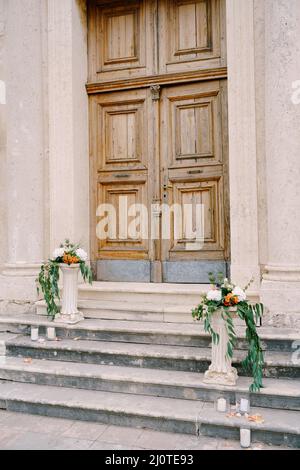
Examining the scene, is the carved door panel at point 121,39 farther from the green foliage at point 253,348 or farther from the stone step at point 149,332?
the green foliage at point 253,348

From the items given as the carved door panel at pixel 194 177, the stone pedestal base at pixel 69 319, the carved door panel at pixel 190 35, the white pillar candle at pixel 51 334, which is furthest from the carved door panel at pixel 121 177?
the white pillar candle at pixel 51 334

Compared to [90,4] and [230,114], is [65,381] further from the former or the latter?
[90,4]

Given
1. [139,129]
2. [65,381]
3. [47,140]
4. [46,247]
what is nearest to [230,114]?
[139,129]

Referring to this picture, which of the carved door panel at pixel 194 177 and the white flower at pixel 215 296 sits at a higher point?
the carved door panel at pixel 194 177

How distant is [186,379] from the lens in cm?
349

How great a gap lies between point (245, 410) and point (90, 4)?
197 inches

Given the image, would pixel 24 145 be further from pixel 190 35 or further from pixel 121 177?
pixel 190 35

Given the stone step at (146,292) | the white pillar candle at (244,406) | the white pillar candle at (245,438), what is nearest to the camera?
the white pillar candle at (245,438)

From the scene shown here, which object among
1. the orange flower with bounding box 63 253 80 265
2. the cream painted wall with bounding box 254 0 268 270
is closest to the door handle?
the cream painted wall with bounding box 254 0 268 270

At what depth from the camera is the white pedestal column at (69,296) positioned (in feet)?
14.5

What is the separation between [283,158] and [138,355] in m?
2.32

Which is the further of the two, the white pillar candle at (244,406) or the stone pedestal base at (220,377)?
the stone pedestal base at (220,377)

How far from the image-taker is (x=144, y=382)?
353 cm

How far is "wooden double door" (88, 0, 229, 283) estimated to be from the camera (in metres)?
5.00
